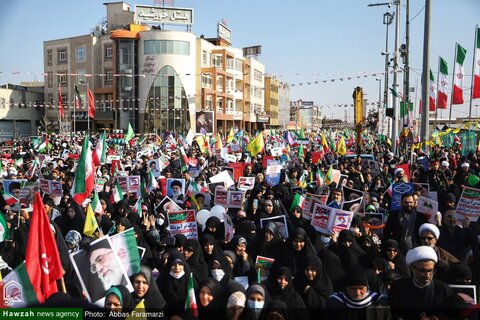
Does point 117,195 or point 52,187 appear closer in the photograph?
point 52,187

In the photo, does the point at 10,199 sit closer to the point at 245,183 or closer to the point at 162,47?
the point at 245,183

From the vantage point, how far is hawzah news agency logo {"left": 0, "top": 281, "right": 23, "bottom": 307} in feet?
14.5

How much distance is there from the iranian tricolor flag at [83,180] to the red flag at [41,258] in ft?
13.2

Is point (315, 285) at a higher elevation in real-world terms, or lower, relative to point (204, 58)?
lower

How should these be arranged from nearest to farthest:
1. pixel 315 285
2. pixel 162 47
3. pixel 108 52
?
pixel 315 285
pixel 162 47
pixel 108 52

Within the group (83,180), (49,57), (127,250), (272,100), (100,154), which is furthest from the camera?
(272,100)

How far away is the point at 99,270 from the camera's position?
15.8ft

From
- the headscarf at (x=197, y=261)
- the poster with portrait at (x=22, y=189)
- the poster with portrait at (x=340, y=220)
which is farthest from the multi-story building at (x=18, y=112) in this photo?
the headscarf at (x=197, y=261)

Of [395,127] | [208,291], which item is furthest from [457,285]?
[395,127]

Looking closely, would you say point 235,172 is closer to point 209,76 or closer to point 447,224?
point 447,224

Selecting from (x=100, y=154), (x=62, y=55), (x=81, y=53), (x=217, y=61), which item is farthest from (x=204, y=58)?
(x=100, y=154)

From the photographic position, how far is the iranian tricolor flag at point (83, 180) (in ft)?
29.2

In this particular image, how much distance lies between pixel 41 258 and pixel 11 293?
0.42 m

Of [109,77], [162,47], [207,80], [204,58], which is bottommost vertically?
[207,80]
